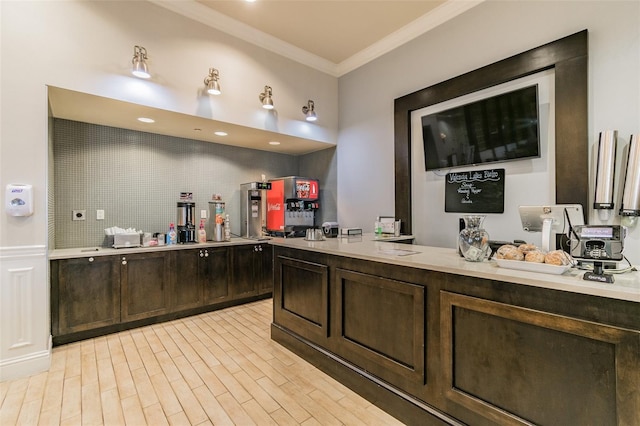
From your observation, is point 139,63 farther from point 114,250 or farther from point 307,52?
point 307,52

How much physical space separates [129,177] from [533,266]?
449 centimetres

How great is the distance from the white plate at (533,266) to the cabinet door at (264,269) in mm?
3422

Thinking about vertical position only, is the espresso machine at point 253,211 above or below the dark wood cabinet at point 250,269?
above

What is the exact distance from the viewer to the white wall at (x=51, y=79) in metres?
2.47

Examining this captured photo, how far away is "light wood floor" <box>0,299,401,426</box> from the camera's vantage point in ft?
6.45

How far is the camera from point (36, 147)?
2566 millimetres

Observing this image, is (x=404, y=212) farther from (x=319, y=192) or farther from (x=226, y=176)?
(x=226, y=176)

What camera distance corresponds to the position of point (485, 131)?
3234 millimetres

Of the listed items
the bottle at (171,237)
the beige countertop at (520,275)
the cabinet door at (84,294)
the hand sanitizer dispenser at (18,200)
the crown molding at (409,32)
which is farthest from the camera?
the bottle at (171,237)

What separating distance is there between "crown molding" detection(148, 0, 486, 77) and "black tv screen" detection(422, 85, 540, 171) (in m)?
1.20

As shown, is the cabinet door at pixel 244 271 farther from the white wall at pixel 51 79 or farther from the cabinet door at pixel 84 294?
the white wall at pixel 51 79

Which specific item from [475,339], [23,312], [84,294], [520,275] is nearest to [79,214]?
[84,294]

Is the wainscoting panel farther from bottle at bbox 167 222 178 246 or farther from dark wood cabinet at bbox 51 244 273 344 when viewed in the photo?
bottle at bbox 167 222 178 246

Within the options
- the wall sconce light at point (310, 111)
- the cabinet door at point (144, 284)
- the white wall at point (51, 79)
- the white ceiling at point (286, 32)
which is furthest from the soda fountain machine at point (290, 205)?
the cabinet door at point (144, 284)
